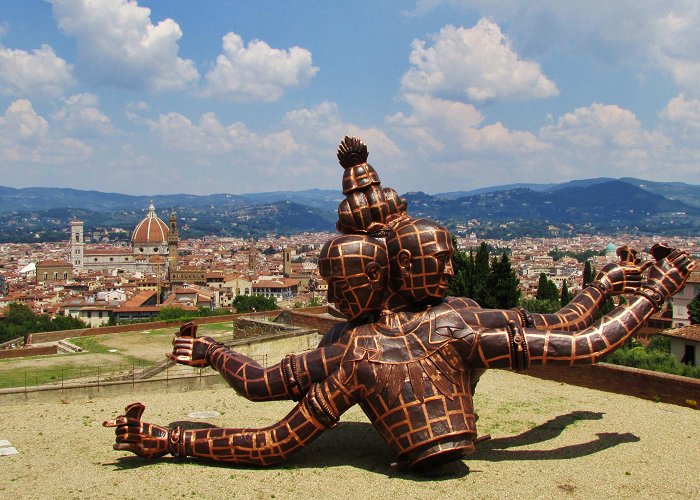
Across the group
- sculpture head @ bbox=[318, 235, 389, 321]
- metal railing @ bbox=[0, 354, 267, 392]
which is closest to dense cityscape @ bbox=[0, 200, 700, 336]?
metal railing @ bbox=[0, 354, 267, 392]

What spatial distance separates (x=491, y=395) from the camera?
1616 centimetres

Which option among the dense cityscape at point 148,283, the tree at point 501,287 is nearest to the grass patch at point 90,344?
the tree at point 501,287

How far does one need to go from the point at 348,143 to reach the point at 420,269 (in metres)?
2.69

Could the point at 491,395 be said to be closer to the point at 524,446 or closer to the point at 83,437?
the point at 524,446

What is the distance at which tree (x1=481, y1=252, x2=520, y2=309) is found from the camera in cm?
3112

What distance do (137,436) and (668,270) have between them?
9.24m

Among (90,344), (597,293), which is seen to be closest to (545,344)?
(597,293)

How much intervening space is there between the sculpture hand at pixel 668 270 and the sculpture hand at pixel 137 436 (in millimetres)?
8334

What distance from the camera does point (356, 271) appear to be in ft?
34.1

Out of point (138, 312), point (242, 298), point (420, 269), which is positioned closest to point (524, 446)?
point (420, 269)

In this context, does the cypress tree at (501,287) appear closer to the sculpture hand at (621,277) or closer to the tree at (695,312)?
the tree at (695,312)

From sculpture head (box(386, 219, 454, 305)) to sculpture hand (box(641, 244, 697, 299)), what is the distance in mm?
3662

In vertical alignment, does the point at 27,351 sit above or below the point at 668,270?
below

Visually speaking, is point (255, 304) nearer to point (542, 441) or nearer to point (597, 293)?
point (542, 441)
